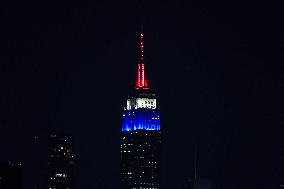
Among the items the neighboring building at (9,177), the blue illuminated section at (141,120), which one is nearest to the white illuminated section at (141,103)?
the blue illuminated section at (141,120)

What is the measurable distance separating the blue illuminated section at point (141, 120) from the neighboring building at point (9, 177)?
81.5 metres

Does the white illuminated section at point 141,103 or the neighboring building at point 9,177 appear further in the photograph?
the white illuminated section at point 141,103

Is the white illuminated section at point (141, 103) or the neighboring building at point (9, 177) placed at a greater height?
the white illuminated section at point (141, 103)

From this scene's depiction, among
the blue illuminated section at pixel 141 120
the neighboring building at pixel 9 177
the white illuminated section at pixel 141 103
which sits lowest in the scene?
the neighboring building at pixel 9 177

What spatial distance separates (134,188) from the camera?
13888 centimetres

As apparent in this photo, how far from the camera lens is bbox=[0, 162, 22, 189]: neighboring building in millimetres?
58641

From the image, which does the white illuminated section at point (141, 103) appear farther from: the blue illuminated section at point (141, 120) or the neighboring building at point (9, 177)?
the neighboring building at point (9, 177)

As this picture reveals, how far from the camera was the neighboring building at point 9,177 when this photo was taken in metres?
58.6

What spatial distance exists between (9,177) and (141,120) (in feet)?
275

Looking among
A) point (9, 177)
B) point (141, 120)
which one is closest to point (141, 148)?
point (141, 120)

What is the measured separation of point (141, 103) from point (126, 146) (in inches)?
354

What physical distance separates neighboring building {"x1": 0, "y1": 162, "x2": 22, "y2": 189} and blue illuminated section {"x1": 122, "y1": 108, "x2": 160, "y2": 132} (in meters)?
81.5

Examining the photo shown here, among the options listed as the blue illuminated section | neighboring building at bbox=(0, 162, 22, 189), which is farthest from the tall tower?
neighboring building at bbox=(0, 162, 22, 189)

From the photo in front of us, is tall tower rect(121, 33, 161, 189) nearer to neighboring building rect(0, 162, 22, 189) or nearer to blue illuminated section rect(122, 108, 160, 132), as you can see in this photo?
blue illuminated section rect(122, 108, 160, 132)
